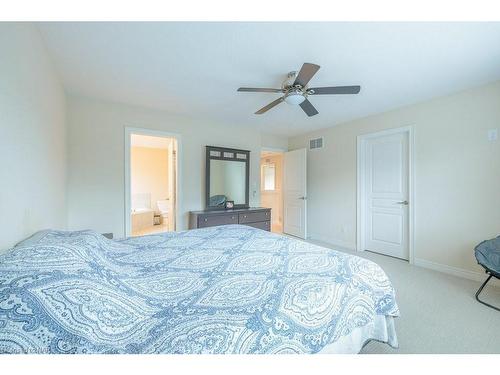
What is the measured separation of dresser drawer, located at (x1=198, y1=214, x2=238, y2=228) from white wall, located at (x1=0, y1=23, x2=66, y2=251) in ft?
5.78

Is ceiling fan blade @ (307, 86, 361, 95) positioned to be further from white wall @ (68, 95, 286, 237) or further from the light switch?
white wall @ (68, 95, 286, 237)

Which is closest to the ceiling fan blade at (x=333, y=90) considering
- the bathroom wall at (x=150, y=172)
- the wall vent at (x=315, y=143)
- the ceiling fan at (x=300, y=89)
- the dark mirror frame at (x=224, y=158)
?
the ceiling fan at (x=300, y=89)

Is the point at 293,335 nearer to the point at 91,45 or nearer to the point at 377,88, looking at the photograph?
the point at 91,45

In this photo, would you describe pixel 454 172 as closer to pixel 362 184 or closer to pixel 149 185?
pixel 362 184

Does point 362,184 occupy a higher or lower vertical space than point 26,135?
lower

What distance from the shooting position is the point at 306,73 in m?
1.81

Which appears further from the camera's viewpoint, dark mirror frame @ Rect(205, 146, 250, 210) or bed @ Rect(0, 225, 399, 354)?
dark mirror frame @ Rect(205, 146, 250, 210)

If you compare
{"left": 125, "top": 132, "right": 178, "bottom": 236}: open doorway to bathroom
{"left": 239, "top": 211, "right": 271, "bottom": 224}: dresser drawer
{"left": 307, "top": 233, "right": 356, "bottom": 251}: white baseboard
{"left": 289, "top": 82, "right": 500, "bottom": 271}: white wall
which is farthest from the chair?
{"left": 125, "top": 132, "right": 178, "bottom": 236}: open doorway to bathroom

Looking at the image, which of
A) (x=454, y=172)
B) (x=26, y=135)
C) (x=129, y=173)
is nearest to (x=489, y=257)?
(x=454, y=172)

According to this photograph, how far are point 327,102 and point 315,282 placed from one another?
2.70m

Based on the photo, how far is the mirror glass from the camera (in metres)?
3.90

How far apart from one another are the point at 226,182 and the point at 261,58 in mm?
2410

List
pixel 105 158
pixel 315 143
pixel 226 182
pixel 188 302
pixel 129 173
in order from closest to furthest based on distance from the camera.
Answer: pixel 188 302
pixel 105 158
pixel 129 173
pixel 226 182
pixel 315 143
